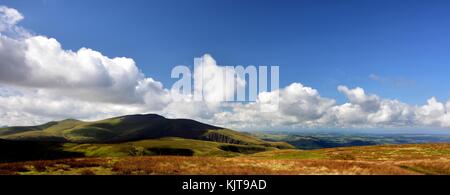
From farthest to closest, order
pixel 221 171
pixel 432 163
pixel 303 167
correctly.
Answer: pixel 432 163, pixel 303 167, pixel 221 171

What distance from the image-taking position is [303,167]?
3625cm
